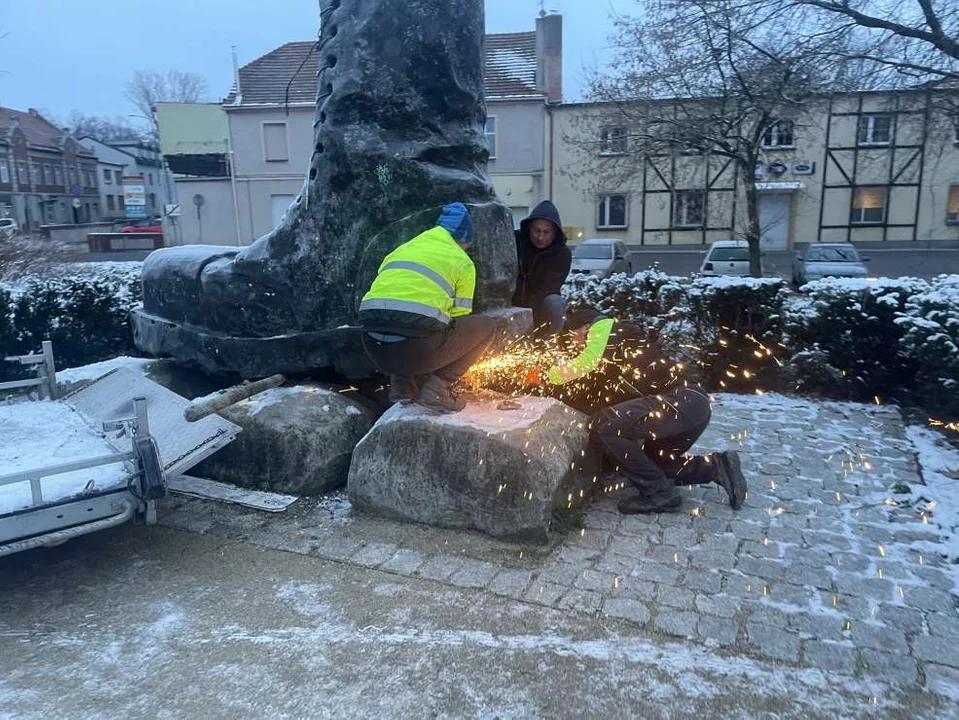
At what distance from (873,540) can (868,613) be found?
0.91 metres

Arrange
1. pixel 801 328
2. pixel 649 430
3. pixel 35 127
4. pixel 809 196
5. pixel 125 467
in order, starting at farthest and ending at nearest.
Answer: pixel 35 127
pixel 809 196
pixel 801 328
pixel 649 430
pixel 125 467

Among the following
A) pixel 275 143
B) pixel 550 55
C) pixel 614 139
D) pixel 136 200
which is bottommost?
pixel 136 200

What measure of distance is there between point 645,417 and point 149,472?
2923 millimetres

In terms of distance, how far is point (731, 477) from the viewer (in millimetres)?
4656

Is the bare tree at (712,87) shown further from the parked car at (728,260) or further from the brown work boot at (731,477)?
the brown work boot at (731,477)

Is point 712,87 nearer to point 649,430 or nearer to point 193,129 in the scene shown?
point 649,430

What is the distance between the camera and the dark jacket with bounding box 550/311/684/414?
461cm

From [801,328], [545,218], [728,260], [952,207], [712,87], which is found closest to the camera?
[545,218]

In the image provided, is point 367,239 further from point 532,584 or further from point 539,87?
point 539,87

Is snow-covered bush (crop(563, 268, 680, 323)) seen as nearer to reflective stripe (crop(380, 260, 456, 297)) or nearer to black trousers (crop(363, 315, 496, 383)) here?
black trousers (crop(363, 315, 496, 383))

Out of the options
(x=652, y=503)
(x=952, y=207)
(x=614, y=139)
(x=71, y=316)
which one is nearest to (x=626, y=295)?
(x=652, y=503)

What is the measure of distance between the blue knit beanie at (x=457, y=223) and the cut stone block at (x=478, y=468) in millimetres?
1087

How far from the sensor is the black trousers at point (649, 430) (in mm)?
4625

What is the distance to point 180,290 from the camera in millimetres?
5926
